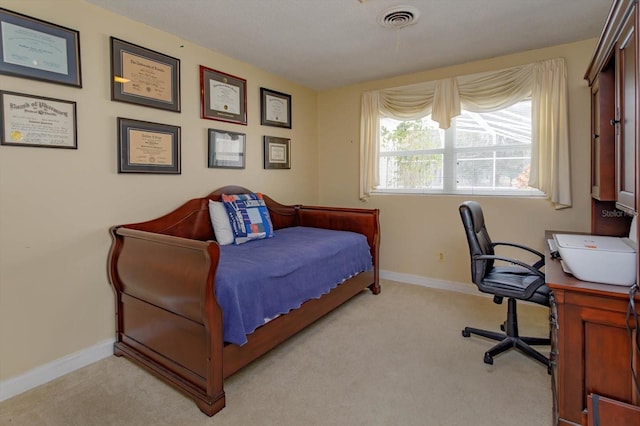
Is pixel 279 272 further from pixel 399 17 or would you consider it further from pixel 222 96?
pixel 399 17

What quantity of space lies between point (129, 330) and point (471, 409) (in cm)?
215

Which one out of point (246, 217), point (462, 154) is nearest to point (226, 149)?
point (246, 217)

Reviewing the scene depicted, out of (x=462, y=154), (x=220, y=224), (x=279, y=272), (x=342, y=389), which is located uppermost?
(x=462, y=154)

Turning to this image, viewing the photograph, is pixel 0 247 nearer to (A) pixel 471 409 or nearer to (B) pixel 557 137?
(A) pixel 471 409

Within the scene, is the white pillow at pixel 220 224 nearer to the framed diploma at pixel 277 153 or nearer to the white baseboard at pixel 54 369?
the framed diploma at pixel 277 153

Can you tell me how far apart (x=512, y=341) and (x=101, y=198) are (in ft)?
9.69

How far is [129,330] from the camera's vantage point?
7.50ft

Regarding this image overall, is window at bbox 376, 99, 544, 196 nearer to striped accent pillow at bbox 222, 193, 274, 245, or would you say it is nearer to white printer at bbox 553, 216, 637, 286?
striped accent pillow at bbox 222, 193, 274, 245

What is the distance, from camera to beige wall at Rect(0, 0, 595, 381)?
1.97m

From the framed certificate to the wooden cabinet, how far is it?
9.52 feet

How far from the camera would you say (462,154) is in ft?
11.7

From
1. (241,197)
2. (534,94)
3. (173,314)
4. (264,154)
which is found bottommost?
(173,314)

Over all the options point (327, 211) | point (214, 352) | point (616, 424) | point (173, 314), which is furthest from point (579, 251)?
point (327, 211)

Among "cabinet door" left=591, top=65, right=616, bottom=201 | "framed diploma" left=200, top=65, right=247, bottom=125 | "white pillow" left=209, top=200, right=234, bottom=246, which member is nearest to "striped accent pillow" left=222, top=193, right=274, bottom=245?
"white pillow" left=209, top=200, right=234, bottom=246
